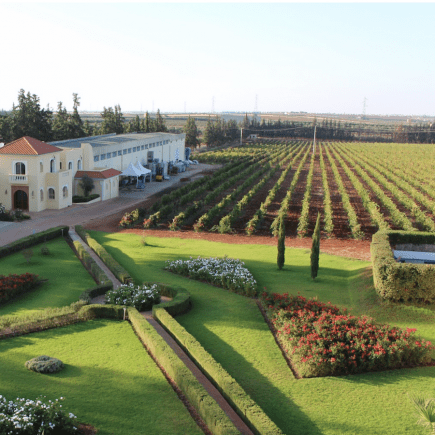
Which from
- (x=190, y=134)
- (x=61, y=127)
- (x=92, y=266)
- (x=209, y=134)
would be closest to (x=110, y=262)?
(x=92, y=266)

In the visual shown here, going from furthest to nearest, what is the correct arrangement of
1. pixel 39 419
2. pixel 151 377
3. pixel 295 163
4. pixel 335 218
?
pixel 295 163 < pixel 335 218 < pixel 151 377 < pixel 39 419

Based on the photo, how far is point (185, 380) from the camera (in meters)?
11.4

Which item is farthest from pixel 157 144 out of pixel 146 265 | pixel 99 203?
pixel 146 265

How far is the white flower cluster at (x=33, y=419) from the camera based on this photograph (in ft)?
29.7

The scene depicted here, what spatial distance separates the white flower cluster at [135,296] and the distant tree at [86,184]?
2459cm

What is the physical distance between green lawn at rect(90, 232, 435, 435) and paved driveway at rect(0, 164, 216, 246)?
23.7 ft

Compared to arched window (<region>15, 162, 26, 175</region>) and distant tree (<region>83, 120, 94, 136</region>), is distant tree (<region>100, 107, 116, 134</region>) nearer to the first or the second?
distant tree (<region>83, 120, 94, 136</region>)

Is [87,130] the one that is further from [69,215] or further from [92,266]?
[92,266]

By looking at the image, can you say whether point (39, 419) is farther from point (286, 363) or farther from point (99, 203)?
point (99, 203)

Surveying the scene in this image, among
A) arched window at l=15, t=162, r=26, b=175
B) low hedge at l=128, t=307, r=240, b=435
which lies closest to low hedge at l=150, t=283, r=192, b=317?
low hedge at l=128, t=307, r=240, b=435

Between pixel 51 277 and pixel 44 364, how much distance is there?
30.1 feet

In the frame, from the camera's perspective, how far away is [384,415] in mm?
10953

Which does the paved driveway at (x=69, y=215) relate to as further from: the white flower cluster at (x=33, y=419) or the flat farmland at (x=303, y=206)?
the white flower cluster at (x=33, y=419)

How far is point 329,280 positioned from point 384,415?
1044 centimetres
